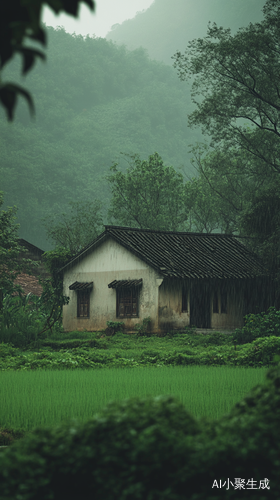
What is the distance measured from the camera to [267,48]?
86.6ft

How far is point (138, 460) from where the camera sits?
11.5 feet

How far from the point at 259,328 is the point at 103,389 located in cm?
1034

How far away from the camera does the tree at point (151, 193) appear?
1663 inches

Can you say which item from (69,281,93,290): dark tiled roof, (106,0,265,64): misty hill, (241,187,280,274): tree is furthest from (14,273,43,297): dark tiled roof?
(106,0,265,64): misty hill

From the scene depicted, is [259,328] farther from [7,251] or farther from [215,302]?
[7,251]

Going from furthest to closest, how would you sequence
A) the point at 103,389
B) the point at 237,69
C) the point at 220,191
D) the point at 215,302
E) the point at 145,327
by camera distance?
the point at 220,191 → the point at 237,69 → the point at 215,302 → the point at 145,327 → the point at 103,389

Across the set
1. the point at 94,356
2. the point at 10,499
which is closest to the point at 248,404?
the point at 10,499

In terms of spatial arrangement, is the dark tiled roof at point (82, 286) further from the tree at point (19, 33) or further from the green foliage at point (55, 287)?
the tree at point (19, 33)

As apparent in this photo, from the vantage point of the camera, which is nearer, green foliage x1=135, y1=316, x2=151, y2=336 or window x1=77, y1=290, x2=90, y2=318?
green foliage x1=135, y1=316, x2=151, y2=336

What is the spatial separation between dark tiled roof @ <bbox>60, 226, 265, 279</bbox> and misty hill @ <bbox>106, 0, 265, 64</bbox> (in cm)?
9262

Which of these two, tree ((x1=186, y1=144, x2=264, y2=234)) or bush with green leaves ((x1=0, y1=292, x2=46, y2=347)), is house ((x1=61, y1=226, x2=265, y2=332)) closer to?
bush with green leaves ((x1=0, y1=292, x2=46, y2=347))

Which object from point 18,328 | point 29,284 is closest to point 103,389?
point 18,328

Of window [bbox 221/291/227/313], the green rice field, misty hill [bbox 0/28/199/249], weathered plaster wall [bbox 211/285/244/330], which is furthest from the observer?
misty hill [bbox 0/28/199/249]

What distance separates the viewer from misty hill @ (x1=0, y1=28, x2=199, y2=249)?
6500 centimetres
